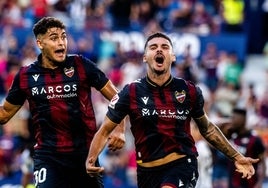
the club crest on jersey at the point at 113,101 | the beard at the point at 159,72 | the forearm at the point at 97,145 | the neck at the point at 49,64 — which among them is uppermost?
the neck at the point at 49,64

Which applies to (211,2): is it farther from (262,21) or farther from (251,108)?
(251,108)

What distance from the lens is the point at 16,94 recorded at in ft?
36.0

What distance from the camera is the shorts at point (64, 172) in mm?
10703

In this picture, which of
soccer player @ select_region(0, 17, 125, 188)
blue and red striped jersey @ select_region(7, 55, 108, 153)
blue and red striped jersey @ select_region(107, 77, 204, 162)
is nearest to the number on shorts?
soccer player @ select_region(0, 17, 125, 188)

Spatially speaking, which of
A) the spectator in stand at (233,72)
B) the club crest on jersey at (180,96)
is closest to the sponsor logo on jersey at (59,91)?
the club crest on jersey at (180,96)

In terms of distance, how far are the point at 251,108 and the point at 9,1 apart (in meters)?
8.51

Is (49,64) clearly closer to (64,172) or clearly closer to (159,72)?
(64,172)

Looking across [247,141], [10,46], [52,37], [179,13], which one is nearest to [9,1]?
[10,46]

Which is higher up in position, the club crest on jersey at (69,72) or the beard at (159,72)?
the club crest on jersey at (69,72)

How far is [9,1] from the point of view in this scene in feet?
87.5

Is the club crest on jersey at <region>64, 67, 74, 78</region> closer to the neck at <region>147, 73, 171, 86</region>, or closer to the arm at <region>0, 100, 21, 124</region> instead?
the arm at <region>0, 100, 21, 124</region>

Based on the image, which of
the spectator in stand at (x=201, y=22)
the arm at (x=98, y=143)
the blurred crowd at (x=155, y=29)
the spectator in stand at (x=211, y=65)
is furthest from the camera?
the spectator in stand at (x=201, y=22)

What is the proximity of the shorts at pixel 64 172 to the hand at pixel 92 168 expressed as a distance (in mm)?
616

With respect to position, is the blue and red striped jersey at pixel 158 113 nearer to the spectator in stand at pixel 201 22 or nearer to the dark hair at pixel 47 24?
the dark hair at pixel 47 24
